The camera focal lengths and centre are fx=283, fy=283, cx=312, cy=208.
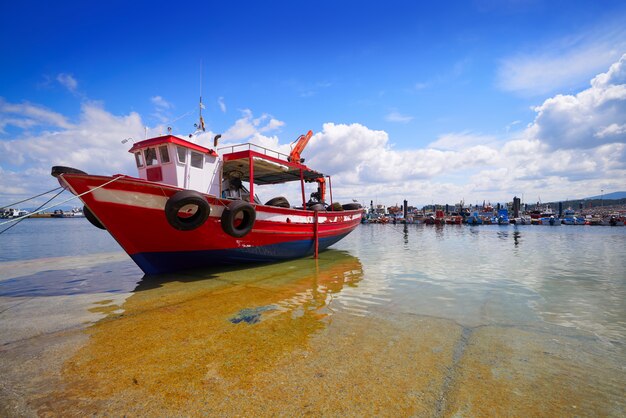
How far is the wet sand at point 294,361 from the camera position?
2.86 metres

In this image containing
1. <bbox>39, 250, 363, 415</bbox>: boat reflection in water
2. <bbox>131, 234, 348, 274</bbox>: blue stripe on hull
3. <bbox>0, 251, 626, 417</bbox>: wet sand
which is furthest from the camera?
<bbox>131, 234, 348, 274</bbox>: blue stripe on hull

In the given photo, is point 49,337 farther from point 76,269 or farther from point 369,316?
point 76,269

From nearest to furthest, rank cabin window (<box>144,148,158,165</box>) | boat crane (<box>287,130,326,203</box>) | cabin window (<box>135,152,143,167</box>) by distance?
cabin window (<box>144,148,158,165</box>) → cabin window (<box>135,152,143,167</box>) → boat crane (<box>287,130,326,203</box>)

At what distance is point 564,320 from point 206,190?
35.3 feet

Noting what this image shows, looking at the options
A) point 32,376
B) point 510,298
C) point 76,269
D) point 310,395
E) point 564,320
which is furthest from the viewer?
point 76,269

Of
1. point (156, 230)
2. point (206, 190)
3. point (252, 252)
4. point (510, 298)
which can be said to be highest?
point (206, 190)

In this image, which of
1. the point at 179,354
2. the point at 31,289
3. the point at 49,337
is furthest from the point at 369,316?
the point at 31,289

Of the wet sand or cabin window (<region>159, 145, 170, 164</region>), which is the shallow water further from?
cabin window (<region>159, 145, 170, 164</region>)

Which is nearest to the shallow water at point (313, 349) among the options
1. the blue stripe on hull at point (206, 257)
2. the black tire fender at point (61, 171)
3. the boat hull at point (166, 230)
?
the blue stripe on hull at point (206, 257)

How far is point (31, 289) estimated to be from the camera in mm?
8414

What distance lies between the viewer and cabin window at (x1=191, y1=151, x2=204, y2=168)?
33.3ft

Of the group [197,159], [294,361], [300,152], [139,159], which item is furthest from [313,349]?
[300,152]

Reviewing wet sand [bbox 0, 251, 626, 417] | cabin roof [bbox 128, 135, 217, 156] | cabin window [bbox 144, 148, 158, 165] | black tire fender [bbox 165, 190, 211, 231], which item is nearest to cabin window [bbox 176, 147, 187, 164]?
cabin roof [bbox 128, 135, 217, 156]

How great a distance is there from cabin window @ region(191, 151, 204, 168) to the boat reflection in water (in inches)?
171
